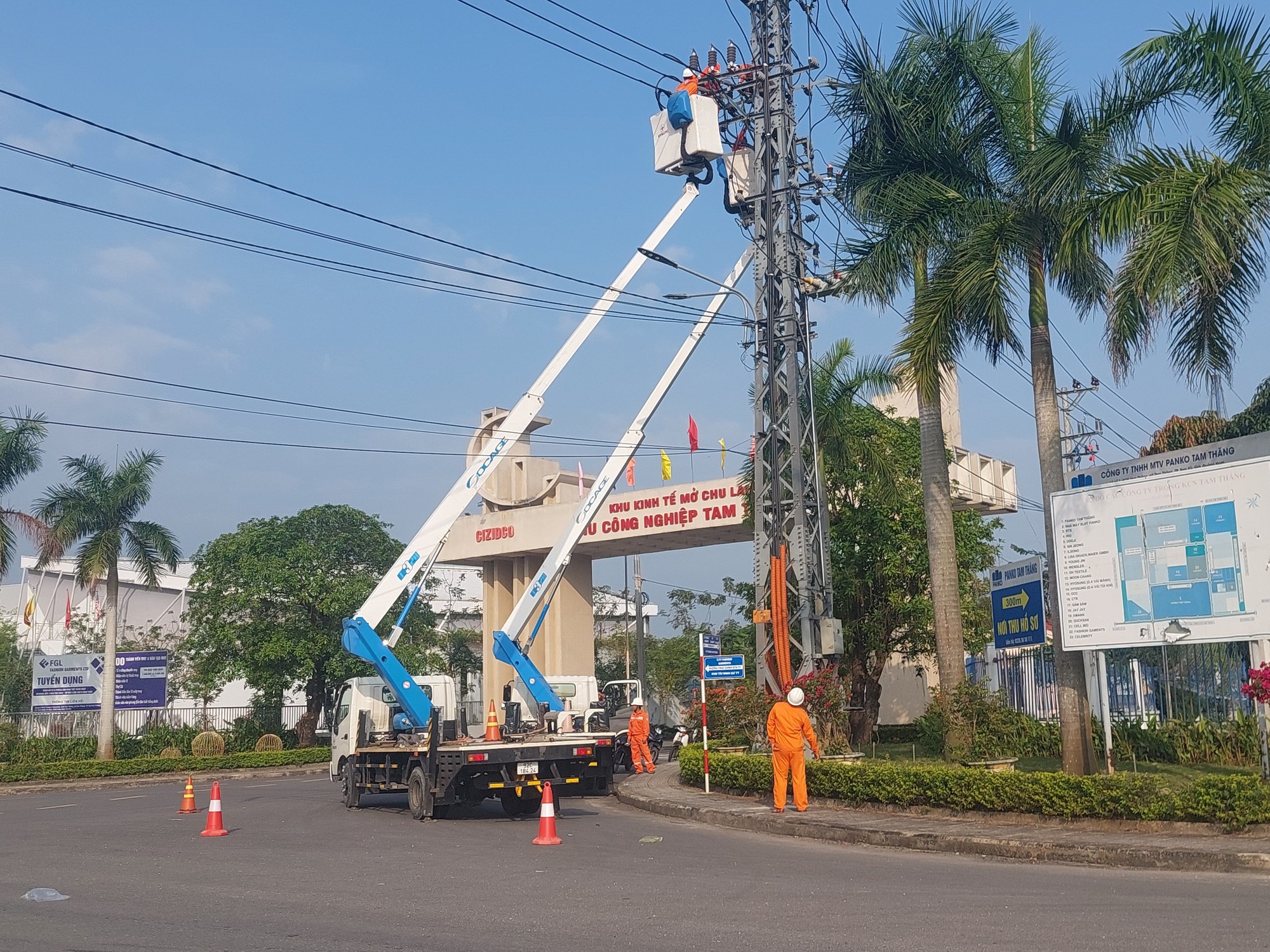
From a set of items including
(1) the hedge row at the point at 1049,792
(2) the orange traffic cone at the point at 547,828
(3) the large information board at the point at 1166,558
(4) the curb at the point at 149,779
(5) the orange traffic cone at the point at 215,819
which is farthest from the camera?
(4) the curb at the point at 149,779

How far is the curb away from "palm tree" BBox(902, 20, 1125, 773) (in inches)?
950

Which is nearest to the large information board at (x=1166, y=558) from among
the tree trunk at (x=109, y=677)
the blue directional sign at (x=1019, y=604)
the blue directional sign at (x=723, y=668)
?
the blue directional sign at (x=1019, y=604)

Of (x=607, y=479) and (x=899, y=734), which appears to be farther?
(x=899, y=734)

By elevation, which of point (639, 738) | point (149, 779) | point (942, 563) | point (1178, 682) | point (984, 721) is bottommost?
point (149, 779)

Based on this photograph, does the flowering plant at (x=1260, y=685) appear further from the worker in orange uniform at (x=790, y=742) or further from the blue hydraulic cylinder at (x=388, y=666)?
the blue hydraulic cylinder at (x=388, y=666)

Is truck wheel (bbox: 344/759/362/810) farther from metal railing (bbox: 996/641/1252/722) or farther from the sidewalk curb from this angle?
metal railing (bbox: 996/641/1252/722)

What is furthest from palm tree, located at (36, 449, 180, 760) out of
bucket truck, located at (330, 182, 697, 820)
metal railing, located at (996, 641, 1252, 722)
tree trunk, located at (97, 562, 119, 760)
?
metal railing, located at (996, 641, 1252, 722)

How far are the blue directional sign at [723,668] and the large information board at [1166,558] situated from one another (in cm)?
699

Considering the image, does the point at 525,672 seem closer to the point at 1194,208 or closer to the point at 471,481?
the point at 471,481

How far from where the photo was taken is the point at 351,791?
2141cm

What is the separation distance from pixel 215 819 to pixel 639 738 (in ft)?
41.2

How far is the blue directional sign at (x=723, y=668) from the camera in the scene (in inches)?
830

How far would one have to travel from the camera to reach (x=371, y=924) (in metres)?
8.76

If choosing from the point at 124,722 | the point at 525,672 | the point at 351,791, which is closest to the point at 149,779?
the point at 124,722
